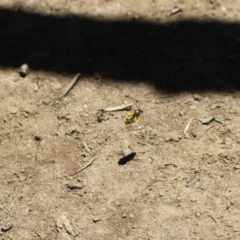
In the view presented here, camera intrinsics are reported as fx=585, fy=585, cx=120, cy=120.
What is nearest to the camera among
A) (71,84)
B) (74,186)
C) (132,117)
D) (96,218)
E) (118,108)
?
(96,218)

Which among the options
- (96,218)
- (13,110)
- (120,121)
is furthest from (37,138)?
(96,218)

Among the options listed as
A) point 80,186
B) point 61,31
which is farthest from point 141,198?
point 61,31

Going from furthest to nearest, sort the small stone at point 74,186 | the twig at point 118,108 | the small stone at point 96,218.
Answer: the twig at point 118,108 < the small stone at point 74,186 < the small stone at point 96,218

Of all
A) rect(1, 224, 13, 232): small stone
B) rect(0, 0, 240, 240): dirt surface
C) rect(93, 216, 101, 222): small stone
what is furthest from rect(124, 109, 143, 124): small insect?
rect(1, 224, 13, 232): small stone

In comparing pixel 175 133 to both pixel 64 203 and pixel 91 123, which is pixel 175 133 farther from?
pixel 64 203

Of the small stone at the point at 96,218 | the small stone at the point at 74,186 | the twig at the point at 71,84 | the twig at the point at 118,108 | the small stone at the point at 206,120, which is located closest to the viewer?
the small stone at the point at 96,218

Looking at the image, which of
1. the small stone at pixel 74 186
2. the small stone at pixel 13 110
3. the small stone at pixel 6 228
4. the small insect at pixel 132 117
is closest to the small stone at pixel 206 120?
the small insect at pixel 132 117

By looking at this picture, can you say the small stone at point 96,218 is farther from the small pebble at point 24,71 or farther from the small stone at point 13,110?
the small pebble at point 24,71

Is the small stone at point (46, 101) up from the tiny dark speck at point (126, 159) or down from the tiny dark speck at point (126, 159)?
up

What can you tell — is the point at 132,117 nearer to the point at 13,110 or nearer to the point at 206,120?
the point at 206,120
